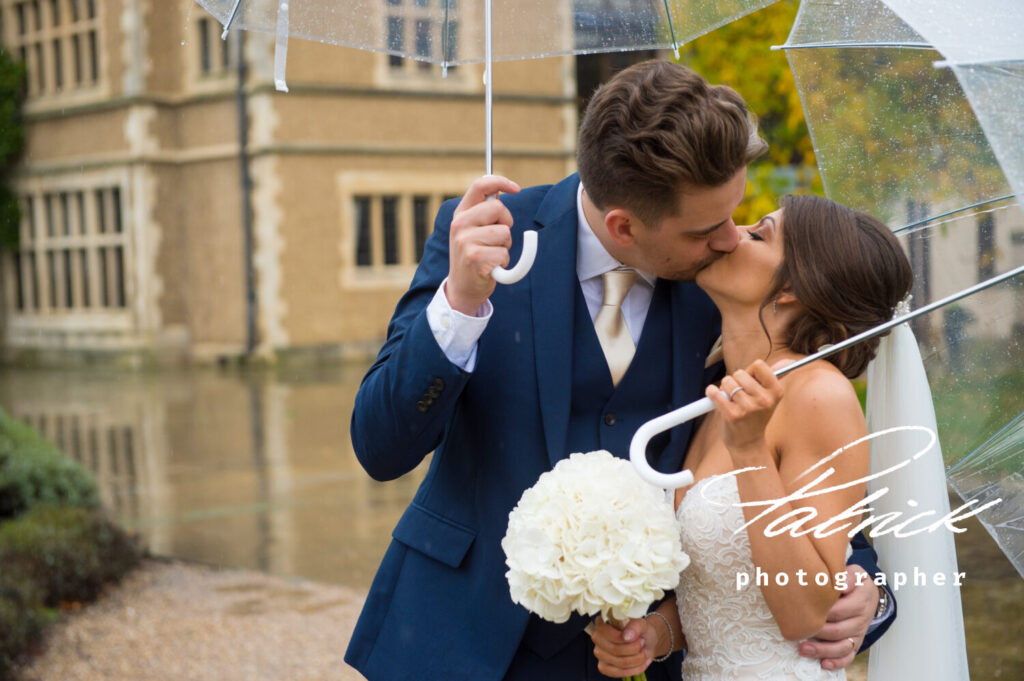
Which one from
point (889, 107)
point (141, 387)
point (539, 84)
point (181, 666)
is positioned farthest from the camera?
point (539, 84)

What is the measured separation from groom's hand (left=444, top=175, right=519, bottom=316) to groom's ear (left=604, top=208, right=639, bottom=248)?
8.4 inches

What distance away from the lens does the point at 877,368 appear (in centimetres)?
240

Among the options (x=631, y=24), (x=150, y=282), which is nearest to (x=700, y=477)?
(x=631, y=24)

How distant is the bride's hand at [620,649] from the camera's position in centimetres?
194

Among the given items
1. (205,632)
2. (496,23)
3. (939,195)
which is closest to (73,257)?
(205,632)

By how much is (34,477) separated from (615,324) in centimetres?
555

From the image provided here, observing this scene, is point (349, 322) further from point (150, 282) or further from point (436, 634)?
point (436, 634)

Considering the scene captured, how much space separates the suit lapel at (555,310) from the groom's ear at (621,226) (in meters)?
0.14

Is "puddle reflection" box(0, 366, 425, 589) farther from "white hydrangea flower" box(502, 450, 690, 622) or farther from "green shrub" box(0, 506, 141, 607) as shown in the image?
"white hydrangea flower" box(502, 450, 690, 622)

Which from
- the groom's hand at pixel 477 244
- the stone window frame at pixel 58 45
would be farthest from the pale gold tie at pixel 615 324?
the stone window frame at pixel 58 45

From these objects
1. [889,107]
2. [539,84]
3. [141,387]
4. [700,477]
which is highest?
[539,84]

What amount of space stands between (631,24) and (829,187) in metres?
0.59

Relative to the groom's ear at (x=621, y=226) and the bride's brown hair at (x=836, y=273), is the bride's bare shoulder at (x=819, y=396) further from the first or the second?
the groom's ear at (x=621, y=226)

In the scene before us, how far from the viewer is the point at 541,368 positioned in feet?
7.04
